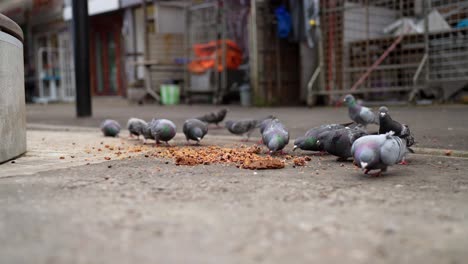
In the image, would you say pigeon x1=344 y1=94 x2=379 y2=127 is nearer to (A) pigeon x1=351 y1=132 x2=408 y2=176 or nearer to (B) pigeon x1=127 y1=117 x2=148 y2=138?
(B) pigeon x1=127 y1=117 x2=148 y2=138

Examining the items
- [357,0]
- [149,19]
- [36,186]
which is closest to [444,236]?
[36,186]

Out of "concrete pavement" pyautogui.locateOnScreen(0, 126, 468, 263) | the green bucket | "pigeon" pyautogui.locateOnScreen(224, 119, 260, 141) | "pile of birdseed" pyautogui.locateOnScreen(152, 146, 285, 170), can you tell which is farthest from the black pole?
"concrete pavement" pyautogui.locateOnScreen(0, 126, 468, 263)

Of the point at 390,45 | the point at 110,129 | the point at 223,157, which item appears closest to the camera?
the point at 223,157

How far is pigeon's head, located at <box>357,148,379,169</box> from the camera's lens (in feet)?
10.1

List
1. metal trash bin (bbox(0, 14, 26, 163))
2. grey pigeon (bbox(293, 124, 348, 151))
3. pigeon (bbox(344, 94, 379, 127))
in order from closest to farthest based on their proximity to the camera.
Answer: metal trash bin (bbox(0, 14, 26, 163)), grey pigeon (bbox(293, 124, 348, 151)), pigeon (bbox(344, 94, 379, 127))

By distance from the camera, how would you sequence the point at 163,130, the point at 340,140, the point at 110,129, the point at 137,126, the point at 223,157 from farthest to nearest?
the point at 110,129, the point at 137,126, the point at 163,130, the point at 223,157, the point at 340,140

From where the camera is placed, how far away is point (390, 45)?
1064 centimetres

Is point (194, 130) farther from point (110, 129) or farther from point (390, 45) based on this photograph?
point (390, 45)

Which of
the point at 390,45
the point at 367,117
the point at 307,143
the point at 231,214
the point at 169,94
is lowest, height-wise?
the point at 231,214

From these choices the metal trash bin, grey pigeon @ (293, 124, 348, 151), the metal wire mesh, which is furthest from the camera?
the metal wire mesh

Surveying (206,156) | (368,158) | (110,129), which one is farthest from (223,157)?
(110,129)

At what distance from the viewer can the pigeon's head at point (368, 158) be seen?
10.1 ft

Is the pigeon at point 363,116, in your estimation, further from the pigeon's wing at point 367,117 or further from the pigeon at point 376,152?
the pigeon at point 376,152

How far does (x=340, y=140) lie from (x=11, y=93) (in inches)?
98.7
